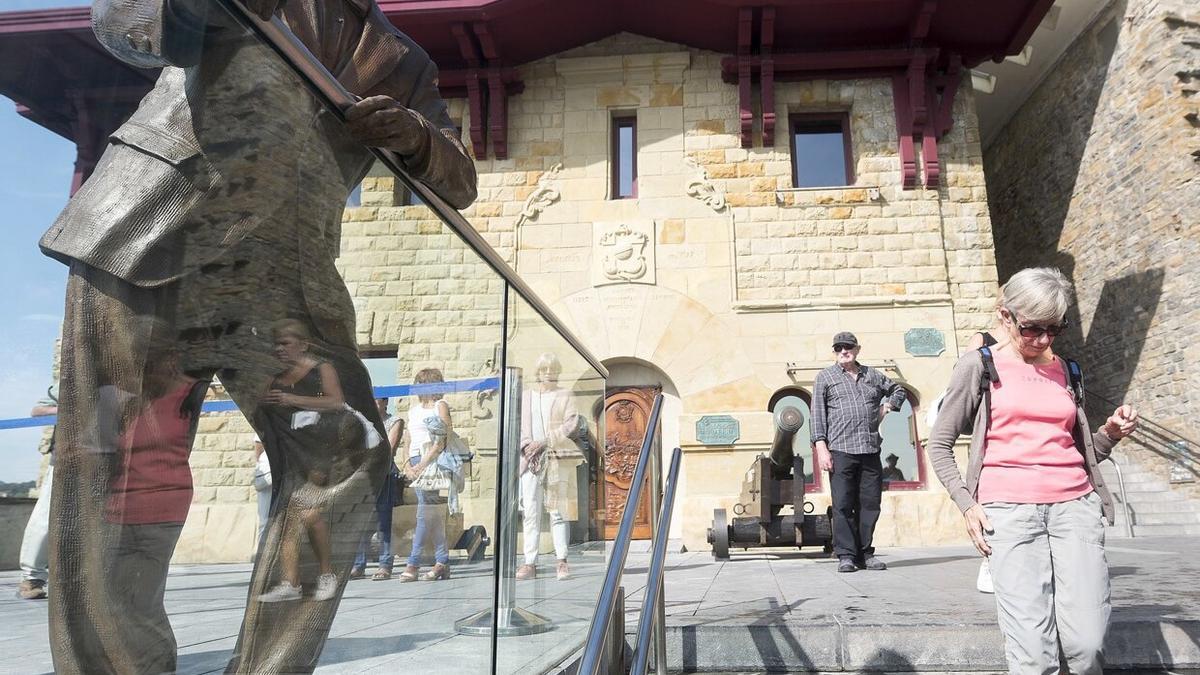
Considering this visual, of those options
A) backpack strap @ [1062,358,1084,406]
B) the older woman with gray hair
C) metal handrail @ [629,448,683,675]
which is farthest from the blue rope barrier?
backpack strap @ [1062,358,1084,406]

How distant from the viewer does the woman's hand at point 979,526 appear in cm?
235

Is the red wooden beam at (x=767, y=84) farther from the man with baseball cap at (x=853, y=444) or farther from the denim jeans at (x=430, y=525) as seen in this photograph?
Result: the denim jeans at (x=430, y=525)

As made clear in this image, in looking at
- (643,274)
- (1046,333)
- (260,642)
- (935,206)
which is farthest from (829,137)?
(260,642)

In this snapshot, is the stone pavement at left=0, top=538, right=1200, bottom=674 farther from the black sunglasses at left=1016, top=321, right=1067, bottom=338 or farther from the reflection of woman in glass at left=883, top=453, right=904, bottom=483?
the reflection of woman in glass at left=883, top=453, right=904, bottom=483

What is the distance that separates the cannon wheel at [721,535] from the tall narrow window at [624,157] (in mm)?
4884

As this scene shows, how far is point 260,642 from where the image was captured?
3.37ft

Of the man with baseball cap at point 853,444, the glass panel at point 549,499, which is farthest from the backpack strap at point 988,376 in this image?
the man with baseball cap at point 853,444

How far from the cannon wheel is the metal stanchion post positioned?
5544 millimetres

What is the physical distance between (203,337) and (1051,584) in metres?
2.35

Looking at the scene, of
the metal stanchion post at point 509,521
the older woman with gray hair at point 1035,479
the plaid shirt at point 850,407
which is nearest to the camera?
the metal stanchion post at point 509,521

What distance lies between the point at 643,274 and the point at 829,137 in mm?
3445

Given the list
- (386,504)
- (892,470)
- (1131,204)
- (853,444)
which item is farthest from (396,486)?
(1131,204)

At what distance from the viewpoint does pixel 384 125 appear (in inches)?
47.6

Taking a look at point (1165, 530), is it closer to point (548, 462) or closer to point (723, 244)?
point (723, 244)
